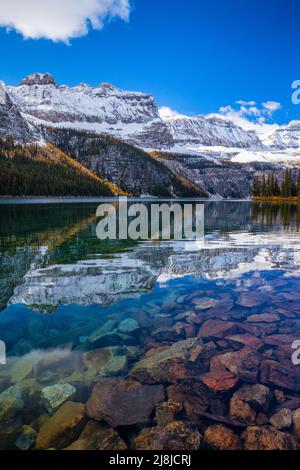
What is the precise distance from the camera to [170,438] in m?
5.84

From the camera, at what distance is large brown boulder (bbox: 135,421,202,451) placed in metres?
5.71

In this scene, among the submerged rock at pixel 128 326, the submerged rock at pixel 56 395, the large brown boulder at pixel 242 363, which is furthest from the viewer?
the submerged rock at pixel 128 326

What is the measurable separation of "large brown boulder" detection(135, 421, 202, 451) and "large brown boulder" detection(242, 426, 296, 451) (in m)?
0.88

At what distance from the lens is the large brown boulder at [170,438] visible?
5715mm

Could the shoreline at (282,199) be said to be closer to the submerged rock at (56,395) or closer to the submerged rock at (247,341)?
the submerged rock at (247,341)

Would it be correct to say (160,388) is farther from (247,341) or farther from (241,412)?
(247,341)

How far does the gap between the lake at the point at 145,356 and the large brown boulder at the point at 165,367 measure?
0.03 metres

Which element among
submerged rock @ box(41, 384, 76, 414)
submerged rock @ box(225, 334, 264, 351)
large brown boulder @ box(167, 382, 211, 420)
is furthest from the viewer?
submerged rock @ box(225, 334, 264, 351)

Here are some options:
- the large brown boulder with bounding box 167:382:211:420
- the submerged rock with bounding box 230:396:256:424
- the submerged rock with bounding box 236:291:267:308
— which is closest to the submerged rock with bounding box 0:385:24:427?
the large brown boulder with bounding box 167:382:211:420

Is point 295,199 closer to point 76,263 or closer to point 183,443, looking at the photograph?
point 76,263

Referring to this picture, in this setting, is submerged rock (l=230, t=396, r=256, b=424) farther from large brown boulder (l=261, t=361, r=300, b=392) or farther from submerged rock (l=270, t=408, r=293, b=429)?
large brown boulder (l=261, t=361, r=300, b=392)

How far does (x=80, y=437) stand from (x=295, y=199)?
569 feet

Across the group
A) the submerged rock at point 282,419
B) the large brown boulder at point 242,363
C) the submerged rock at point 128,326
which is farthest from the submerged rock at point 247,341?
the submerged rock at point 128,326
